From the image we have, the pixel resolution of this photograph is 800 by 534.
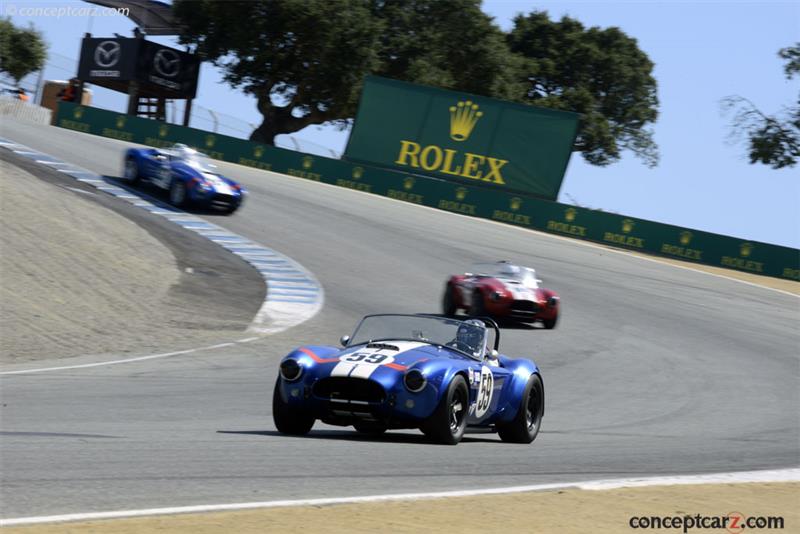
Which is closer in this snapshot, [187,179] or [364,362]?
[364,362]

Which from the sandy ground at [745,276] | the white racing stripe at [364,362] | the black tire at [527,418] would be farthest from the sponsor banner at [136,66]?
the white racing stripe at [364,362]

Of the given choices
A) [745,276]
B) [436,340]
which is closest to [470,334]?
[436,340]

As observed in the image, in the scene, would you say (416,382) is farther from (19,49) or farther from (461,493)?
(19,49)

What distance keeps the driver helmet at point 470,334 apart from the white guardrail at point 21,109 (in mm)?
45054

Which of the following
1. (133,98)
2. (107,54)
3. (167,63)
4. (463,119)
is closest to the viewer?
(463,119)

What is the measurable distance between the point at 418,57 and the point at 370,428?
57355 mm

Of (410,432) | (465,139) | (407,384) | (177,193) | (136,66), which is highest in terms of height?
(465,139)

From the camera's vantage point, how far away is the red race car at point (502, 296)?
827 inches

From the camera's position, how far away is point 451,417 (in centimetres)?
934

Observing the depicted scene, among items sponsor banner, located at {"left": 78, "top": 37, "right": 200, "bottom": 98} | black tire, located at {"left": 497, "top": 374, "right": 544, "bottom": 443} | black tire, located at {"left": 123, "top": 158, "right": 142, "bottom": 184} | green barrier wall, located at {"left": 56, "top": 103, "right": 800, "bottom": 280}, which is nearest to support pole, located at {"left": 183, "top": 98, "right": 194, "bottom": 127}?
sponsor banner, located at {"left": 78, "top": 37, "right": 200, "bottom": 98}

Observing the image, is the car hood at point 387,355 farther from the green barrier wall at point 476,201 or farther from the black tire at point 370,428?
the green barrier wall at point 476,201

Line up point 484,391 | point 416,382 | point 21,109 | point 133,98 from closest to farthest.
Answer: point 416,382 < point 484,391 < point 21,109 < point 133,98

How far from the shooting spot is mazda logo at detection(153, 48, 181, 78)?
5688 cm

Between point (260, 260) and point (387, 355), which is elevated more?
point (387, 355)
